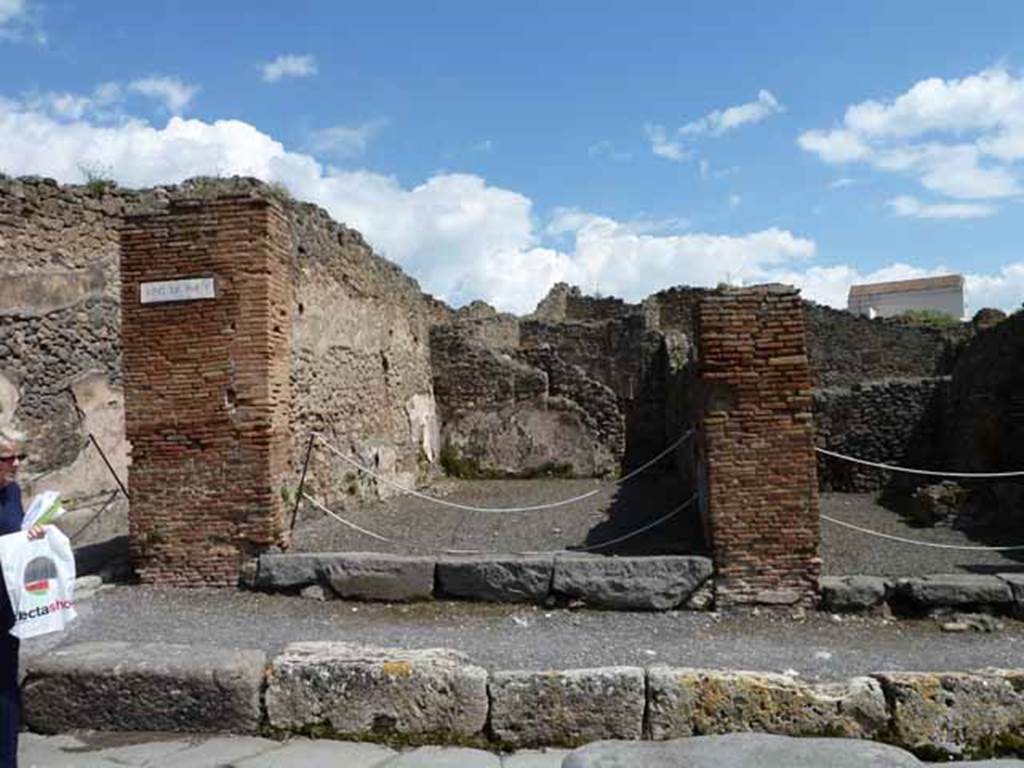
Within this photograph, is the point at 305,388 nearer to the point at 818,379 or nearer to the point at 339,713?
the point at 339,713

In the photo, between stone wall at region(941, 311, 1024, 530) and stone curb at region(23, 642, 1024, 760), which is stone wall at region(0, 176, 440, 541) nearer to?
stone curb at region(23, 642, 1024, 760)

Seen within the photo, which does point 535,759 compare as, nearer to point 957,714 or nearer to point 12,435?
point 957,714

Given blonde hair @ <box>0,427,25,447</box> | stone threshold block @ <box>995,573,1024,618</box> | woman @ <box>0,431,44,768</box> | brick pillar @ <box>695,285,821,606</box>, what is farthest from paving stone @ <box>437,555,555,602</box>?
blonde hair @ <box>0,427,25,447</box>

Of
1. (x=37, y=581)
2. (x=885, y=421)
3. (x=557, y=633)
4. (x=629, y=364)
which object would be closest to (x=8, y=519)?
(x=37, y=581)

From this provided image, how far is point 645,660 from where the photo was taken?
4746 mm

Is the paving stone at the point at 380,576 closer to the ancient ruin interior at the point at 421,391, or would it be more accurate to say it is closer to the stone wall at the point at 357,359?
the ancient ruin interior at the point at 421,391

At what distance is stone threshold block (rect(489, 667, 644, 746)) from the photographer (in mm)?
3705

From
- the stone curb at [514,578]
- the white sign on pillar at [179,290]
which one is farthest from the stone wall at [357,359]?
the stone curb at [514,578]

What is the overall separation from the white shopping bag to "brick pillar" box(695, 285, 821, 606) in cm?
403

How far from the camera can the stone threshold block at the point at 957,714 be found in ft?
11.8

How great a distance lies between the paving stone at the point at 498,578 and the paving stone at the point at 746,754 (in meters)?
2.73

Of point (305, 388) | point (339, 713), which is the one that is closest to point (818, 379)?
point (305, 388)

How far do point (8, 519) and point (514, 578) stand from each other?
3284mm

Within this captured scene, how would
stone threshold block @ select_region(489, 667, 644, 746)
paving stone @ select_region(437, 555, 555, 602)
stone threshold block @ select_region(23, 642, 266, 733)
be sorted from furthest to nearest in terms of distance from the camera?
paving stone @ select_region(437, 555, 555, 602)
stone threshold block @ select_region(23, 642, 266, 733)
stone threshold block @ select_region(489, 667, 644, 746)
